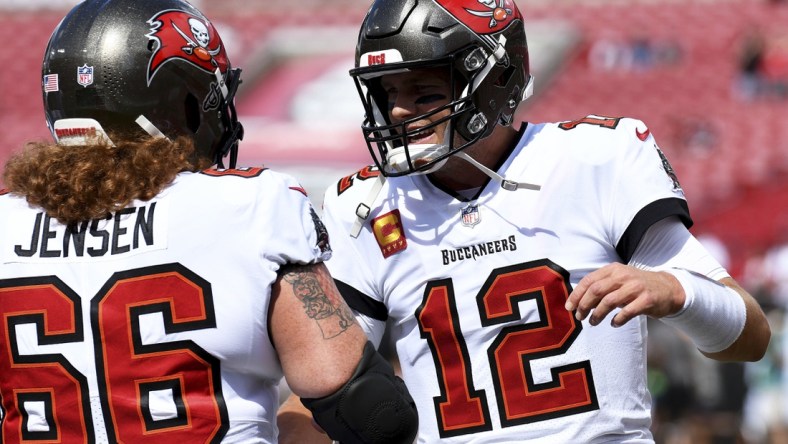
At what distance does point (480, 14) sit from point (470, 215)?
0.52 meters

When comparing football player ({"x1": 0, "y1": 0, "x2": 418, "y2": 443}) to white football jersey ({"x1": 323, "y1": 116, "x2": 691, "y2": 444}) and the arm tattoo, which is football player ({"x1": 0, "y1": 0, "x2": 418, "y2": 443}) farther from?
white football jersey ({"x1": 323, "y1": 116, "x2": 691, "y2": 444})

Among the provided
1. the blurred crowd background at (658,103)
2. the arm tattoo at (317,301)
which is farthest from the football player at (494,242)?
the blurred crowd background at (658,103)

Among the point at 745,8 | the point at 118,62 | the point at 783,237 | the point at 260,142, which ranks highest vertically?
the point at 745,8

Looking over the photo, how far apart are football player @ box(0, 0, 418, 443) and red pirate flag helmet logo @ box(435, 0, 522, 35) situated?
31.9 inches

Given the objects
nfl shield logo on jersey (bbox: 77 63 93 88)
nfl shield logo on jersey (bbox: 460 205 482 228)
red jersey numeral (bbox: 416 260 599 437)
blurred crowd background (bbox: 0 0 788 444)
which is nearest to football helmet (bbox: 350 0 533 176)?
nfl shield logo on jersey (bbox: 460 205 482 228)

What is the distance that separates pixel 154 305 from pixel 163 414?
0.20 meters

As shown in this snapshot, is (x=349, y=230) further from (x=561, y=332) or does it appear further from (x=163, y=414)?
(x=163, y=414)

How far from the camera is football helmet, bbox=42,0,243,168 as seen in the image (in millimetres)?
2277

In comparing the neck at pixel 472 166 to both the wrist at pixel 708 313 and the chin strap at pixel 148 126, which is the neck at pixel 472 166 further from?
the chin strap at pixel 148 126

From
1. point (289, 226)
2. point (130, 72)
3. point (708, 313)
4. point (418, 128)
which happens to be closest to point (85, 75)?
point (130, 72)

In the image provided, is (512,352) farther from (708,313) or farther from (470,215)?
(708,313)

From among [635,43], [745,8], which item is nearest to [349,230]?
[635,43]

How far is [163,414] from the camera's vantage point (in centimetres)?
207

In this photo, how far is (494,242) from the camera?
2668mm
